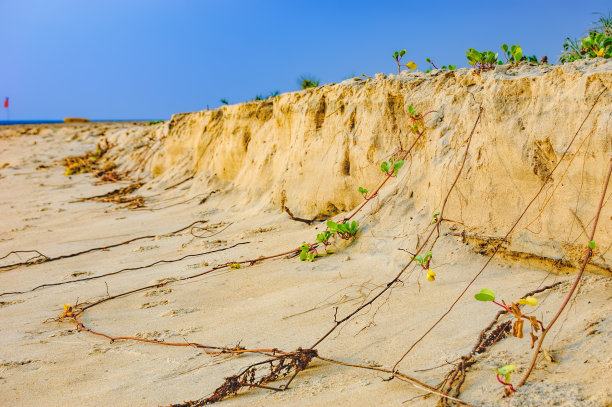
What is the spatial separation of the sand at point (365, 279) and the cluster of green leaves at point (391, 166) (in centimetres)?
11

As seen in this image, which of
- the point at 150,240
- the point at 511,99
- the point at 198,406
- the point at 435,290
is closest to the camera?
the point at 198,406

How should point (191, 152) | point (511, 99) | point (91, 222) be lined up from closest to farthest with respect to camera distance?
point (511, 99) → point (91, 222) → point (191, 152)

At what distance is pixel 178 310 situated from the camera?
300 cm

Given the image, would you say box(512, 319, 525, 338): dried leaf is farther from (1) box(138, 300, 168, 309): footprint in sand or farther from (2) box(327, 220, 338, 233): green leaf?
(1) box(138, 300, 168, 309): footprint in sand

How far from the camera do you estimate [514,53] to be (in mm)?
3061

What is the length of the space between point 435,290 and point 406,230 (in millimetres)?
639

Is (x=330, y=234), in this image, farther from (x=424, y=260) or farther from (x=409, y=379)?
(x=409, y=379)

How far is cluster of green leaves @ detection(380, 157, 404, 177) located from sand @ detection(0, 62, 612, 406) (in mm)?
108

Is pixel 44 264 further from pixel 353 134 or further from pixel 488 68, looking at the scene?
pixel 488 68

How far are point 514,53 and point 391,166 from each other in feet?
3.65

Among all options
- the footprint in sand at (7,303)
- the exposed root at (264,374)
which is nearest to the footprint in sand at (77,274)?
the footprint in sand at (7,303)

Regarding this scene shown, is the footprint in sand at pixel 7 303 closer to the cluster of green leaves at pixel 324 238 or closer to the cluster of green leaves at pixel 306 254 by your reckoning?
the cluster of green leaves at pixel 306 254

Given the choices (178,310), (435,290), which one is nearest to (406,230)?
(435,290)

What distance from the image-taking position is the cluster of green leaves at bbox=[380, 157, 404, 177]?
3.32 metres
